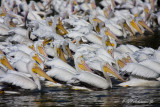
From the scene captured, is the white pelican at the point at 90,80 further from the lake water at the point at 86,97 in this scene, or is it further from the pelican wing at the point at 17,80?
the pelican wing at the point at 17,80

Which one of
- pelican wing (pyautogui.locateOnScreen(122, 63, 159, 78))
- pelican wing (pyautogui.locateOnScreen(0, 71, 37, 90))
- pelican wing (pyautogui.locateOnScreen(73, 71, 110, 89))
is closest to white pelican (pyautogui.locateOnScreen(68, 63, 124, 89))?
pelican wing (pyautogui.locateOnScreen(73, 71, 110, 89))

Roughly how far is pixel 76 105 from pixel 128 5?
14972 millimetres

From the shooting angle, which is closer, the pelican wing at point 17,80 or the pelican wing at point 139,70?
the pelican wing at point 17,80

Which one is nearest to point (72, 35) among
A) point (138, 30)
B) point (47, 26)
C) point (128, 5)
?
point (47, 26)

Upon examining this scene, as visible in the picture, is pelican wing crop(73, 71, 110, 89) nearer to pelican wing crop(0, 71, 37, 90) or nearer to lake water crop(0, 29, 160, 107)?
lake water crop(0, 29, 160, 107)

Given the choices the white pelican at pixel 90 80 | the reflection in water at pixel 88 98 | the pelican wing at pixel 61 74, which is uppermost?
the pelican wing at pixel 61 74

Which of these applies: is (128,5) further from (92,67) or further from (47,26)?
(92,67)

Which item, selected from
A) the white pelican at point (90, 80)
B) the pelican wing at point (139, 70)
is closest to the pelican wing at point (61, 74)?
the white pelican at point (90, 80)

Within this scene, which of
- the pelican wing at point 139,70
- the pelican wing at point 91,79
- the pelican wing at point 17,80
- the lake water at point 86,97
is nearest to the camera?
the lake water at point 86,97

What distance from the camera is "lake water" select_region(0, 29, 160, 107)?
19.2 feet

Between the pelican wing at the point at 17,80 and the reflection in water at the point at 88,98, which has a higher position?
the pelican wing at the point at 17,80

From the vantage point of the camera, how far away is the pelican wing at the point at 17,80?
6438 millimetres

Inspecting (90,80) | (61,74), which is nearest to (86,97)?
(90,80)

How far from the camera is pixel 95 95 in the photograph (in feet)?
21.2
